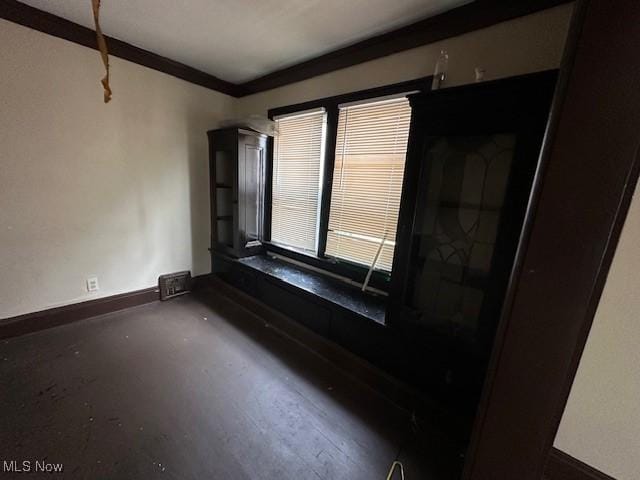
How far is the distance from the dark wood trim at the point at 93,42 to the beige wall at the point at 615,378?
3511 mm

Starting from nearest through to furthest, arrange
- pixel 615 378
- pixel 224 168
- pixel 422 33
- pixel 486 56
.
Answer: pixel 615 378, pixel 486 56, pixel 422 33, pixel 224 168

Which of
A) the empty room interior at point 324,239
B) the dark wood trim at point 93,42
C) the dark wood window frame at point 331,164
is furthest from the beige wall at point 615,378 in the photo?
the dark wood trim at point 93,42

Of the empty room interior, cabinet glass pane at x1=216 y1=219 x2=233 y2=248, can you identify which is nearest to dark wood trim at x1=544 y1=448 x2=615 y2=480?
the empty room interior

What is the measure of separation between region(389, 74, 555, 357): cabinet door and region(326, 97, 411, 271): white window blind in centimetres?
43

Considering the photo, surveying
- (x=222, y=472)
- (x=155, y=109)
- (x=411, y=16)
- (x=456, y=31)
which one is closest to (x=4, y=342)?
(x=222, y=472)

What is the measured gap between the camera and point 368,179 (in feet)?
6.61

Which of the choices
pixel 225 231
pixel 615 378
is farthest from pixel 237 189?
pixel 615 378

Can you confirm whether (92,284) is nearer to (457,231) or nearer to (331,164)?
(331,164)

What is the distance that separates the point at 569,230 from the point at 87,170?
3.22m

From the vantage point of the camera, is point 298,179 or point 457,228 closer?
point 457,228

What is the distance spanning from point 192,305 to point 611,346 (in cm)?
320

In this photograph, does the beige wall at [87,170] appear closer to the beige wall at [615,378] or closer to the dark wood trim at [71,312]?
the dark wood trim at [71,312]

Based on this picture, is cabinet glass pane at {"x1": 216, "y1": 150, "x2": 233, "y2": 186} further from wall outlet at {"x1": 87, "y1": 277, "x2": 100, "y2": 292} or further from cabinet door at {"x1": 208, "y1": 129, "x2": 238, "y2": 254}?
wall outlet at {"x1": 87, "y1": 277, "x2": 100, "y2": 292}

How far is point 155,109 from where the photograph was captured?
2.49m
